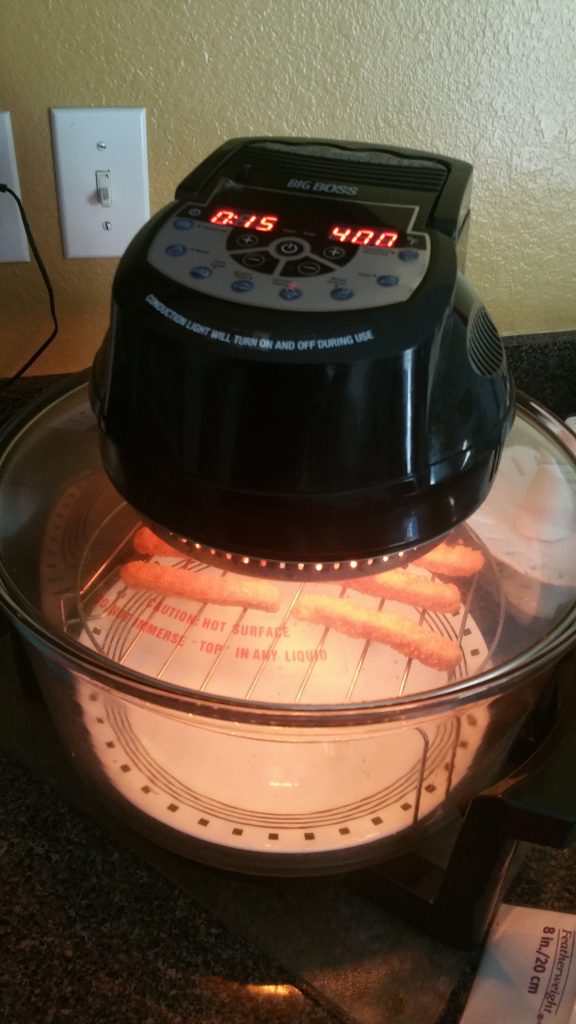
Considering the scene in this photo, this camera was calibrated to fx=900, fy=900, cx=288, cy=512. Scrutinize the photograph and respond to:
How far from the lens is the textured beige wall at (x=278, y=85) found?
2.08ft

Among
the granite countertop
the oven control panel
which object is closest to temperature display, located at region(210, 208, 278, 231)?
the oven control panel

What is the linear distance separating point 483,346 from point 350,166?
0.43 feet

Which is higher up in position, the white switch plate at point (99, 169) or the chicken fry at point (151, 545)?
the white switch plate at point (99, 169)

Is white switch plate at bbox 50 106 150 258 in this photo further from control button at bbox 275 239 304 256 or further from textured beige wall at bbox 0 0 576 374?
control button at bbox 275 239 304 256

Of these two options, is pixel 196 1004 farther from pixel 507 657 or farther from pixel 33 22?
pixel 33 22

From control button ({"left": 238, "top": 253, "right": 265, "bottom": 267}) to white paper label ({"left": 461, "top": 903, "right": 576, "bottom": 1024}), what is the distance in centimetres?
41

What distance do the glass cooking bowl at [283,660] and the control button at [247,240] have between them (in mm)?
179

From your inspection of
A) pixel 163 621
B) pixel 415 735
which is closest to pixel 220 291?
pixel 163 621

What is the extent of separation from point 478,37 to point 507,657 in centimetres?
47

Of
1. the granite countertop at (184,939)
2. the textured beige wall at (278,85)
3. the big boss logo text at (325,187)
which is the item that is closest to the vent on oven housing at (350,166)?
the big boss logo text at (325,187)

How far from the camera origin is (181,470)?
1.36ft

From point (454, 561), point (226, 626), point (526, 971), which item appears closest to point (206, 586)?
point (226, 626)

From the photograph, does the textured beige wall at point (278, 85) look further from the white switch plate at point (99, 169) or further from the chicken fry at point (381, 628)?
the chicken fry at point (381, 628)

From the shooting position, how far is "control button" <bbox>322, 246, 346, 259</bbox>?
1.40ft
